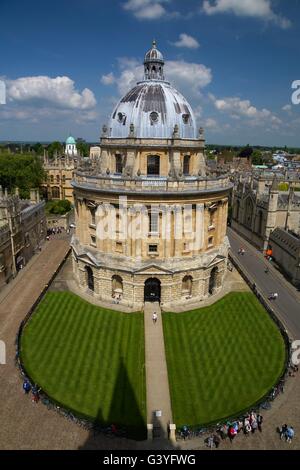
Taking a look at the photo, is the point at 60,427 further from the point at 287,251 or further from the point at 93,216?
the point at 287,251

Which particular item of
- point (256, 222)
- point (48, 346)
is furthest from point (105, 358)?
point (256, 222)

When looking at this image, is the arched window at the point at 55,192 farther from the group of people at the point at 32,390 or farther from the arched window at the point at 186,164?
the group of people at the point at 32,390

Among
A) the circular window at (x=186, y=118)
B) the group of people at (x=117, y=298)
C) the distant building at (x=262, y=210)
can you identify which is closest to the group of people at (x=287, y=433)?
the group of people at (x=117, y=298)

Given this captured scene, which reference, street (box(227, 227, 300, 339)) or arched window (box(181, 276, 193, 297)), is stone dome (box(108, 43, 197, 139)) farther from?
street (box(227, 227, 300, 339))

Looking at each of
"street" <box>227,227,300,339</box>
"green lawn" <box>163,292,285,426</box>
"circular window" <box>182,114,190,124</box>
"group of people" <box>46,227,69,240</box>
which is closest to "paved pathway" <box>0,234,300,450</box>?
"green lawn" <box>163,292,285,426</box>

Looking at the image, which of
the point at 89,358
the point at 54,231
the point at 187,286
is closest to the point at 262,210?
the point at 187,286
